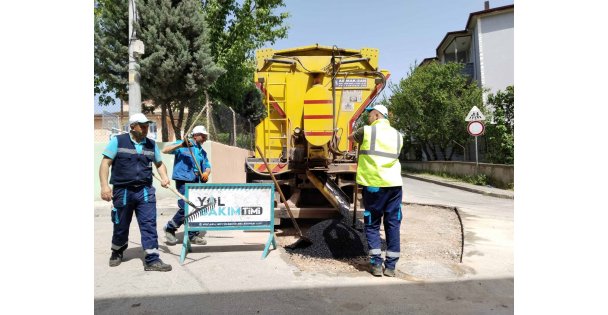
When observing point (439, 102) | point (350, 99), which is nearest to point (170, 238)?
point (350, 99)

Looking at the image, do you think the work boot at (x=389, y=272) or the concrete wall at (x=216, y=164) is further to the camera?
the concrete wall at (x=216, y=164)

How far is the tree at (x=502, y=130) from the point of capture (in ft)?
48.3

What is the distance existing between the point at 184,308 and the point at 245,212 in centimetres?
182

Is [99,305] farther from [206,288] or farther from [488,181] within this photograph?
[488,181]

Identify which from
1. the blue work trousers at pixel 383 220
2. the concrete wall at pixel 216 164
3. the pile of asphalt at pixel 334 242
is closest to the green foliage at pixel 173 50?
the concrete wall at pixel 216 164

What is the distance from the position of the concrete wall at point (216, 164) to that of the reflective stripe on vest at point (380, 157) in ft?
17.3

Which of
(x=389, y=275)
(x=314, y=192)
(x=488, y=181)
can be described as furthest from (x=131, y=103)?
(x=488, y=181)

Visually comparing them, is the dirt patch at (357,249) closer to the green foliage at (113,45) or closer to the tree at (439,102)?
the green foliage at (113,45)

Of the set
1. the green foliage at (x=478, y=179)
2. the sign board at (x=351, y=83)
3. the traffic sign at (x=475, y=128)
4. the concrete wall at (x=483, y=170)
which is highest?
the sign board at (x=351, y=83)

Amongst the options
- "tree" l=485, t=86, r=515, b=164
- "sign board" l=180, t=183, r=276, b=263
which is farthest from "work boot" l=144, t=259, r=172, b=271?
"tree" l=485, t=86, r=515, b=164

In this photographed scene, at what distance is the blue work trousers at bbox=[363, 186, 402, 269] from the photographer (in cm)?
421

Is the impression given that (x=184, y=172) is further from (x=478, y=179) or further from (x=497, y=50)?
(x=497, y=50)

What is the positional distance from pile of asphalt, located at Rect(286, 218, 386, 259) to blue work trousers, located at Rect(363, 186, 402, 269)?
81cm

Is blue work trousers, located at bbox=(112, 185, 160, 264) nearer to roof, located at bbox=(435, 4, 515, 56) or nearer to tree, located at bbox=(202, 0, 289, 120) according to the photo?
tree, located at bbox=(202, 0, 289, 120)
